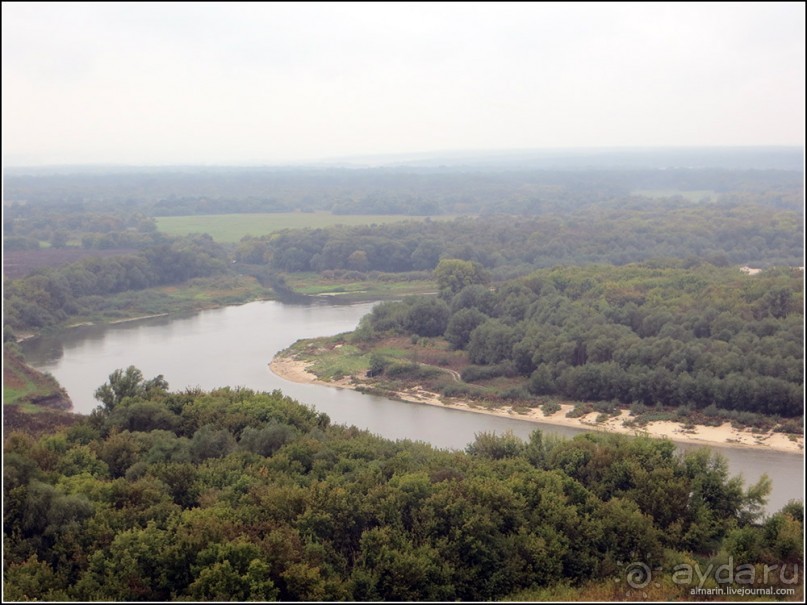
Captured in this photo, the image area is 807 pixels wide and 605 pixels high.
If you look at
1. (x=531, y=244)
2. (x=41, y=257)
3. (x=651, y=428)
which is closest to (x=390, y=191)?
(x=531, y=244)

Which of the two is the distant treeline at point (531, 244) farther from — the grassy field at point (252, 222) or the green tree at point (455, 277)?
the grassy field at point (252, 222)

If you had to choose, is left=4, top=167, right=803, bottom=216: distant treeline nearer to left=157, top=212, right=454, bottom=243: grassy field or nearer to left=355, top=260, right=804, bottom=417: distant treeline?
left=157, top=212, right=454, bottom=243: grassy field

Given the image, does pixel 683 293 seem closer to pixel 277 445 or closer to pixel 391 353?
pixel 391 353

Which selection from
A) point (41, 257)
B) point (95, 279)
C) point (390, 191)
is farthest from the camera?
point (390, 191)

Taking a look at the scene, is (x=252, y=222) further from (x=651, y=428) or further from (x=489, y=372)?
(x=651, y=428)

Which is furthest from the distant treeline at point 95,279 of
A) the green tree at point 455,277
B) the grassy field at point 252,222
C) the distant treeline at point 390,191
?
the distant treeline at point 390,191

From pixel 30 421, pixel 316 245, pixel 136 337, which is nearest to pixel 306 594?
pixel 30 421
